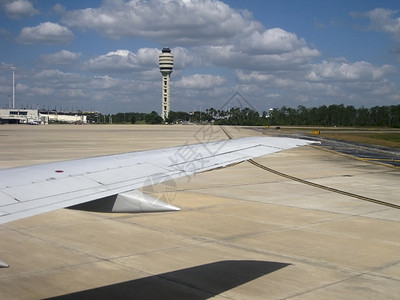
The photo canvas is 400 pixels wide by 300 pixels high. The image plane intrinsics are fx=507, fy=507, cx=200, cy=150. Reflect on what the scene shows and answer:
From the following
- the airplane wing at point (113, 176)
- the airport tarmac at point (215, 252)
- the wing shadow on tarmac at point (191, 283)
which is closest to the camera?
the airplane wing at point (113, 176)

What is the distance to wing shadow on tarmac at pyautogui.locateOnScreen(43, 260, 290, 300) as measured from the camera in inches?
340

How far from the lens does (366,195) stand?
2036 centimetres

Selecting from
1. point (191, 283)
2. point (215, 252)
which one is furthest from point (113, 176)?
point (215, 252)

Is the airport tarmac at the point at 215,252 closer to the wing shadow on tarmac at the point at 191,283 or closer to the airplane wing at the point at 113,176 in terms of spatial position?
the wing shadow on tarmac at the point at 191,283

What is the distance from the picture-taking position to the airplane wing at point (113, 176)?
5535mm

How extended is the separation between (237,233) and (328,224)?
9.84 feet

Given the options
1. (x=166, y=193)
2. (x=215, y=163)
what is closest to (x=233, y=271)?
(x=215, y=163)

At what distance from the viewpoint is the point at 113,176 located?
6660mm

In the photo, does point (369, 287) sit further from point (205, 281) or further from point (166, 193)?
point (166, 193)

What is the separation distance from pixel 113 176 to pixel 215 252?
538 centimetres

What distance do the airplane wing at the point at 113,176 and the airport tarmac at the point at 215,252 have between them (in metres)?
2.51

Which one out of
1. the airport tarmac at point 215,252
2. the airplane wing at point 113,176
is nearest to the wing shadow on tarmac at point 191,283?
the airport tarmac at point 215,252

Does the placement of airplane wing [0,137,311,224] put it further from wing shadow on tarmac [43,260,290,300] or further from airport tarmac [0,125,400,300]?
airport tarmac [0,125,400,300]

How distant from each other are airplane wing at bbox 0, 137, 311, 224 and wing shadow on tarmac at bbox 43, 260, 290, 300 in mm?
1909
